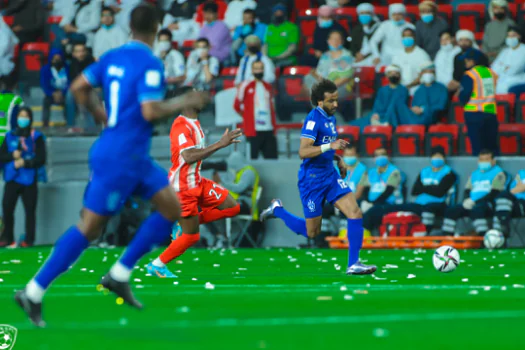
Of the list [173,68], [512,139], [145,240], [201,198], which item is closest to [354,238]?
[201,198]

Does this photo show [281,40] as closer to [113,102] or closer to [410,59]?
[410,59]

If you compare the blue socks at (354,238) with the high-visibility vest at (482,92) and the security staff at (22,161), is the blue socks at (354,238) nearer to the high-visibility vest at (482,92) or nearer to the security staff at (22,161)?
the high-visibility vest at (482,92)

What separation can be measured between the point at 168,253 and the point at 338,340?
5.75 metres

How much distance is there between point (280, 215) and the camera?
13.7 m

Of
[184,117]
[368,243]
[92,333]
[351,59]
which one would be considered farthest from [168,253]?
[351,59]

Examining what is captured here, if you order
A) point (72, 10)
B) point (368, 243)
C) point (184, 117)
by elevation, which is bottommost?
point (368, 243)

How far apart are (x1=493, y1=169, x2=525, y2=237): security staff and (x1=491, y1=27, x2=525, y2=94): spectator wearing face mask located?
275 centimetres

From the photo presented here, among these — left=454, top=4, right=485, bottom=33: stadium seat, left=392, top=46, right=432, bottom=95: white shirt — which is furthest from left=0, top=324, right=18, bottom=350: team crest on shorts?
left=454, top=4, right=485, bottom=33: stadium seat

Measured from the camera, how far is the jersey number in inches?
299

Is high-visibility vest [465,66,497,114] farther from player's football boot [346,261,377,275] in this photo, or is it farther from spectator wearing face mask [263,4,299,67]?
player's football boot [346,261,377,275]

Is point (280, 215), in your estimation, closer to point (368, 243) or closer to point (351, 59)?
point (368, 243)

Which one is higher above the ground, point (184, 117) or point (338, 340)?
point (184, 117)

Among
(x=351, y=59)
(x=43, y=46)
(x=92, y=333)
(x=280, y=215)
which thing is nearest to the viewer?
(x=92, y=333)

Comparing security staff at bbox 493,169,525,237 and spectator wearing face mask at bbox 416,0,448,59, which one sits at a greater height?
spectator wearing face mask at bbox 416,0,448,59
